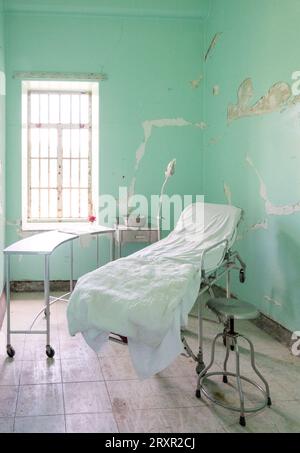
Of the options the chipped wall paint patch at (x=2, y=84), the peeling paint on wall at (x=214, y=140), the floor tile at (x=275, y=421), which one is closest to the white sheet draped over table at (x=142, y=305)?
the floor tile at (x=275, y=421)

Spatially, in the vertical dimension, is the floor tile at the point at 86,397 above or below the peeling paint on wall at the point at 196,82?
below

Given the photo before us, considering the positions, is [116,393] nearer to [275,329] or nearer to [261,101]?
[275,329]

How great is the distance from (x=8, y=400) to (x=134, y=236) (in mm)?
2412

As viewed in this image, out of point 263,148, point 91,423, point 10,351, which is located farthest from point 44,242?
point 263,148

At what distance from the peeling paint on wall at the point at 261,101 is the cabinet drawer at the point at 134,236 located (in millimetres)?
1537

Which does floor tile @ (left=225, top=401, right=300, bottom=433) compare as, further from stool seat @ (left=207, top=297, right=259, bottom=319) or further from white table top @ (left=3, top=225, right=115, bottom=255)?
white table top @ (left=3, top=225, right=115, bottom=255)

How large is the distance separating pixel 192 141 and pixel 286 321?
264 centimetres

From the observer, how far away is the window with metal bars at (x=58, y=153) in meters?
5.18

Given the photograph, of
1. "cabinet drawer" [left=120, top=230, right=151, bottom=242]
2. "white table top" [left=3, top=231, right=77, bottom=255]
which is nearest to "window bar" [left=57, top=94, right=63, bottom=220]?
"cabinet drawer" [left=120, top=230, right=151, bottom=242]

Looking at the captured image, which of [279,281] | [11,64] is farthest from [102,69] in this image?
[279,281]

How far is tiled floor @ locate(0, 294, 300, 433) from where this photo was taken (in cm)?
219

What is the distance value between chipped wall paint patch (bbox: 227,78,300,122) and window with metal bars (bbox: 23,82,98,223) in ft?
6.29

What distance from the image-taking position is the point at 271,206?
353 centimetres

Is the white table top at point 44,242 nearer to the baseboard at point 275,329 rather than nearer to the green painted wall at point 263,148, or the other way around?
the green painted wall at point 263,148
